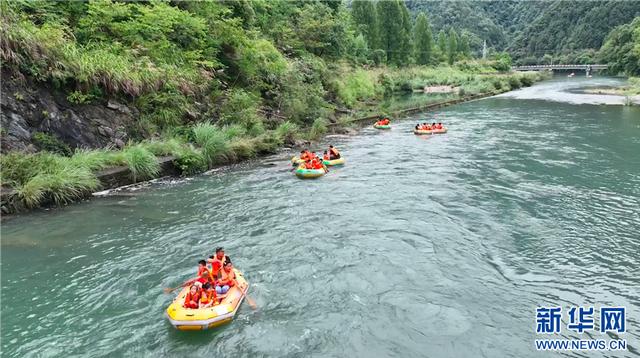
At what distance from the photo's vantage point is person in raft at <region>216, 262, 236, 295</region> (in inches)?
347

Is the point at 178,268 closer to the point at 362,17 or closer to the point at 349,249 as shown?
the point at 349,249

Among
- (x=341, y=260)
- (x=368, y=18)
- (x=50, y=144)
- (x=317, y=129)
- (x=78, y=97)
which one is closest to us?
(x=341, y=260)

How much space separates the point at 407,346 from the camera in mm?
7672

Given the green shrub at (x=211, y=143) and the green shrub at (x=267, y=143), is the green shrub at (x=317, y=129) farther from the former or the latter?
the green shrub at (x=211, y=143)

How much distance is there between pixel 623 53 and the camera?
91.2m

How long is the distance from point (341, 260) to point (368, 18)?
227 ft

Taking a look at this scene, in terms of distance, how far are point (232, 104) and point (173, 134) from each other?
429 cm

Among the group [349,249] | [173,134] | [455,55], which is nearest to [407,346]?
[349,249]

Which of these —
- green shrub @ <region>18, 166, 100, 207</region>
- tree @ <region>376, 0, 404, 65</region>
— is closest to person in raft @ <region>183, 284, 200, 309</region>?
green shrub @ <region>18, 166, 100, 207</region>

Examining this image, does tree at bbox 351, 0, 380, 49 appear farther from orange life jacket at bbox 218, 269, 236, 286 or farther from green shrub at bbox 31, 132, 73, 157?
orange life jacket at bbox 218, 269, 236, 286

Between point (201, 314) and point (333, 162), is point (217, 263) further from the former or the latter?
point (333, 162)

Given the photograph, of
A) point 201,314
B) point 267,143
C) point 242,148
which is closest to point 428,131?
point 267,143

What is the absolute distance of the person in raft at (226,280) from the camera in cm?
882

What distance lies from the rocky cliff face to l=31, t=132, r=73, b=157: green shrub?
16cm
